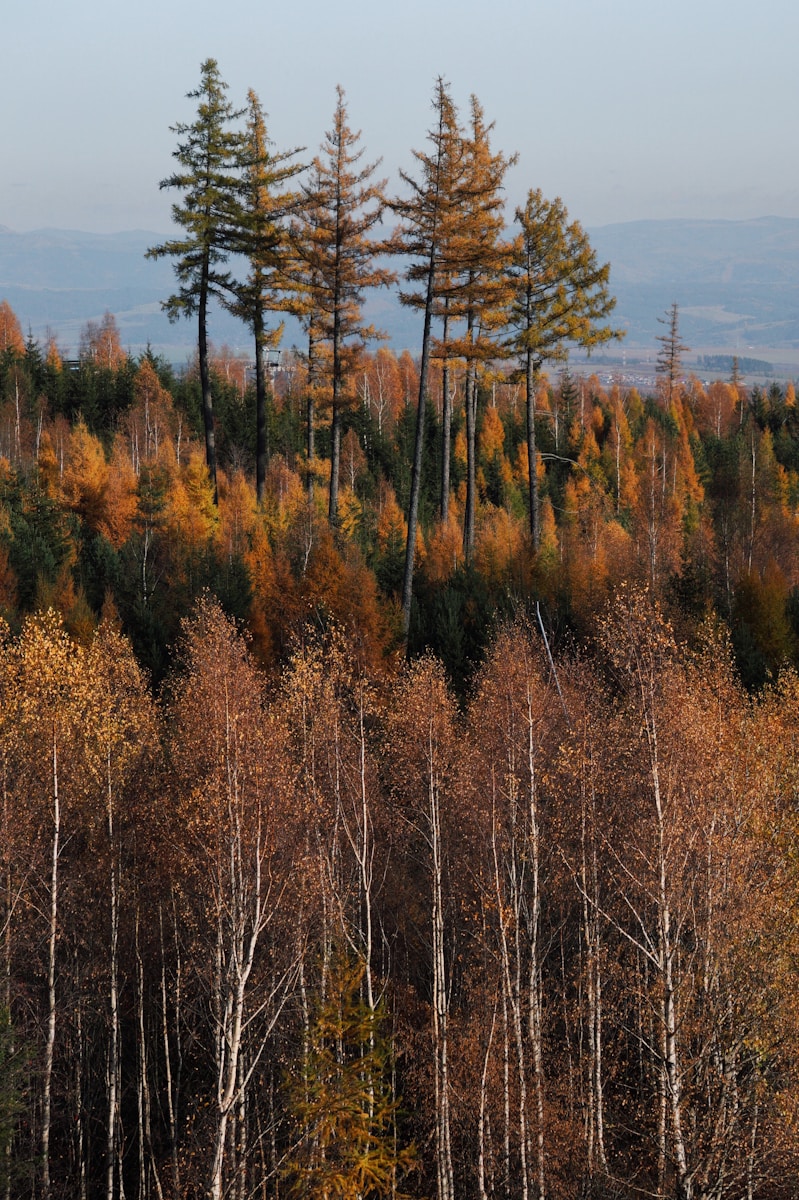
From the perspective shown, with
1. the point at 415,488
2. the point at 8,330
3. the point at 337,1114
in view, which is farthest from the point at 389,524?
the point at 8,330

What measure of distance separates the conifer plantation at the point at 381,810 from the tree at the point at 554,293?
132 millimetres

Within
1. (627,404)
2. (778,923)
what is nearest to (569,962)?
(778,923)

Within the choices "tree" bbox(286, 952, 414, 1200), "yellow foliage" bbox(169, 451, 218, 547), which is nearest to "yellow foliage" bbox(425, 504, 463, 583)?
"yellow foliage" bbox(169, 451, 218, 547)

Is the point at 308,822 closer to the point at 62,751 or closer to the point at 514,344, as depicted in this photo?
the point at 62,751

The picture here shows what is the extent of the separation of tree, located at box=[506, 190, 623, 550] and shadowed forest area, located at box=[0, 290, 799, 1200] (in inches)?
147

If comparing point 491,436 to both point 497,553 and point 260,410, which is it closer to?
point 497,553

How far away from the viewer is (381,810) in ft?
89.1

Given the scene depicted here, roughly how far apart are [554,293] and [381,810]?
1943 centimetres

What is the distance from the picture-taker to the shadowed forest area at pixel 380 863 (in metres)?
18.6

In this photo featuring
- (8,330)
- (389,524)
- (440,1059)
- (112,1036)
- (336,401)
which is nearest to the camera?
(440,1059)

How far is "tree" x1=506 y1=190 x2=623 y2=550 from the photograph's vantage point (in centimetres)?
3700

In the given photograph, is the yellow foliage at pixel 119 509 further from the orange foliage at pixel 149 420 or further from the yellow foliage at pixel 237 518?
the orange foliage at pixel 149 420

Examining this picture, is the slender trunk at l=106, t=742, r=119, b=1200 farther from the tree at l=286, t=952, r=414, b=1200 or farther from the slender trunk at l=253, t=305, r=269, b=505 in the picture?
the slender trunk at l=253, t=305, r=269, b=505

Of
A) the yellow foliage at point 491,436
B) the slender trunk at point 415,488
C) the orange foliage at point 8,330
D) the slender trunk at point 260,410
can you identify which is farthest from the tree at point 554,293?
the orange foliage at point 8,330
